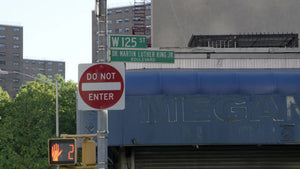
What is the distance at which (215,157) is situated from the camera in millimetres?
19188

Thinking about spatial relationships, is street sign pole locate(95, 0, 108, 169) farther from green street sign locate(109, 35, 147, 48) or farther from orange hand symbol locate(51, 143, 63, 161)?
green street sign locate(109, 35, 147, 48)

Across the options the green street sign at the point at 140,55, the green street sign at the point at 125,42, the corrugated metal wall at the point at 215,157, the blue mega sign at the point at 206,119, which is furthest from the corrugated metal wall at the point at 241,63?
the green street sign at the point at 125,42

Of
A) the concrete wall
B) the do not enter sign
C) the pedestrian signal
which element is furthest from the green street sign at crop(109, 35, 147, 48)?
the concrete wall

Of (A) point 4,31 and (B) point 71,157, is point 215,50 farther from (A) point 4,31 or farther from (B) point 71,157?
(A) point 4,31

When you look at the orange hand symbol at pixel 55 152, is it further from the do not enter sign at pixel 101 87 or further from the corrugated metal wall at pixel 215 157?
the corrugated metal wall at pixel 215 157

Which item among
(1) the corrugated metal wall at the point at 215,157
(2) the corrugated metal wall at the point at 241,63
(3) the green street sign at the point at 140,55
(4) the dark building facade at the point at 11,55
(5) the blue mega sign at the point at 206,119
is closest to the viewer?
(3) the green street sign at the point at 140,55

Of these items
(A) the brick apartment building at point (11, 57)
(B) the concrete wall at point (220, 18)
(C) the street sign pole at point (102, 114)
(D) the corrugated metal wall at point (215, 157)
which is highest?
(A) the brick apartment building at point (11, 57)

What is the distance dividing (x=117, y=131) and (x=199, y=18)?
40.2ft

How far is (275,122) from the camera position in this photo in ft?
59.6

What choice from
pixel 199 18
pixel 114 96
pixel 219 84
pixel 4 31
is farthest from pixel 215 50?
pixel 4 31

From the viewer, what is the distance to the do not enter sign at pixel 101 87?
8562 mm

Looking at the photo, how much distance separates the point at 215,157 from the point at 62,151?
11.7 m

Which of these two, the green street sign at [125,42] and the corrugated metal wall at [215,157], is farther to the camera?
the corrugated metal wall at [215,157]

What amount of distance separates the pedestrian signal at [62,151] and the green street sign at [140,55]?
237cm
